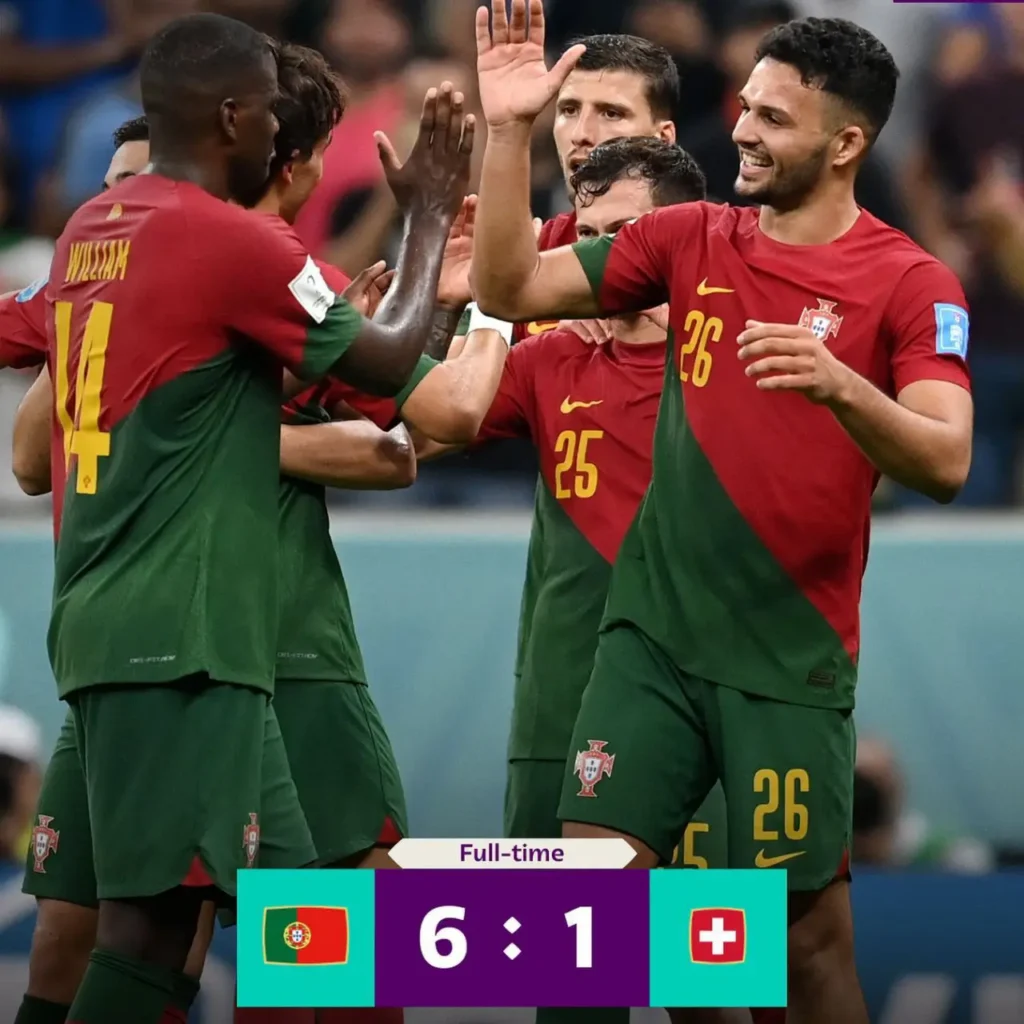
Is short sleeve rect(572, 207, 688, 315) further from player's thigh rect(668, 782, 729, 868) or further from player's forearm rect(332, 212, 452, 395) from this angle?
player's thigh rect(668, 782, 729, 868)

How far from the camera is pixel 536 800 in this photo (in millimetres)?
4539

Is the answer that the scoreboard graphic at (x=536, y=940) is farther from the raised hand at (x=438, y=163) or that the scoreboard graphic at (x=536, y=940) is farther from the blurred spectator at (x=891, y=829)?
the blurred spectator at (x=891, y=829)

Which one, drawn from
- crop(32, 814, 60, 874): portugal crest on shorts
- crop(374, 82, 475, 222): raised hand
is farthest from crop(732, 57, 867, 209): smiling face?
crop(32, 814, 60, 874): portugal crest on shorts

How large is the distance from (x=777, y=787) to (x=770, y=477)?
587mm

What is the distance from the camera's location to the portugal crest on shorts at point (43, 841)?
393 cm

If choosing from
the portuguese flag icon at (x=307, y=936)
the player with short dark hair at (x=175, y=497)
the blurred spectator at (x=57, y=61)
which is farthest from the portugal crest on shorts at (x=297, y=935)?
the blurred spectator at (x=57, y=61)

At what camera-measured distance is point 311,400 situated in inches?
172

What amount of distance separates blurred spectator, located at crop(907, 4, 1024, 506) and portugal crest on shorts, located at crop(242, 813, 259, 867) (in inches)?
181

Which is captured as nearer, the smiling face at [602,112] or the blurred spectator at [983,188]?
the smiling face at [602,112]

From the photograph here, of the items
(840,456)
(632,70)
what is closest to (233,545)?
(840,456)

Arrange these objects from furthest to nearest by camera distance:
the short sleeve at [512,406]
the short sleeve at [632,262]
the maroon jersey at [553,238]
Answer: the maroon jersey at [553,238], the short sleeve at [512,406], the short sleeve at [632,262]

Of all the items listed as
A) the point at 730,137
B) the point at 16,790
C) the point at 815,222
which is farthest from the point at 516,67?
the point at 16,790

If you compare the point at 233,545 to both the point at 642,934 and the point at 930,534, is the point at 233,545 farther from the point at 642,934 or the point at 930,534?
the point at 930,534

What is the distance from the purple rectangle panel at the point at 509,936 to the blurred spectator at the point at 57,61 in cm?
495
